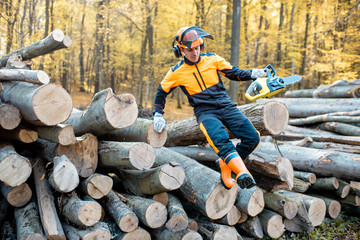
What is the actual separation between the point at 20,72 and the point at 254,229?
3388 mm

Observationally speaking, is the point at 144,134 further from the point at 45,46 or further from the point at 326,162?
the point at 326,162

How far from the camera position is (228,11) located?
14852mm

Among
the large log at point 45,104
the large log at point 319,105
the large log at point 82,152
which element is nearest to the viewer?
the large log at point 45,104

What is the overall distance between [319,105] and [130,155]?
744cm

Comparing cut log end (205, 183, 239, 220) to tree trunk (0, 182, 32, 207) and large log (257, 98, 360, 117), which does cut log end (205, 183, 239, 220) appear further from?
large log (257, 98, 360, 117)

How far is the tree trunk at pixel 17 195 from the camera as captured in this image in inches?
117

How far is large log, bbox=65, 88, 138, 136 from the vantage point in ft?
9.05

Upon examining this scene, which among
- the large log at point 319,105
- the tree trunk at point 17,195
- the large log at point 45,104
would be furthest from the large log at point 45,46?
the large log at point 319,105

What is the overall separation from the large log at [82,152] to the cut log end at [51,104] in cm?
41

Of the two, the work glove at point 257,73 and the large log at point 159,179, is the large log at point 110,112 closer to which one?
the large log at point 159,179

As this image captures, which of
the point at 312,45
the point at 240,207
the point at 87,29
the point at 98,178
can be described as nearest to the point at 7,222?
the point at 98,178

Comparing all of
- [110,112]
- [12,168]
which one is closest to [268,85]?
[110,112]

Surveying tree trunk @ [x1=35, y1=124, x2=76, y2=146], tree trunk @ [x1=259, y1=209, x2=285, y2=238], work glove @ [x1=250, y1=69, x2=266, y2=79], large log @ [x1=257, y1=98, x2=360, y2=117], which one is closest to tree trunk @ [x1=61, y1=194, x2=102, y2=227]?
tree trunk @ [x1=35, y1=124, x2=76, y2=146]

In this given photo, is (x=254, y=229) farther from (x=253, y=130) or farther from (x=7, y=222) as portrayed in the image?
(x=7, y=222)
